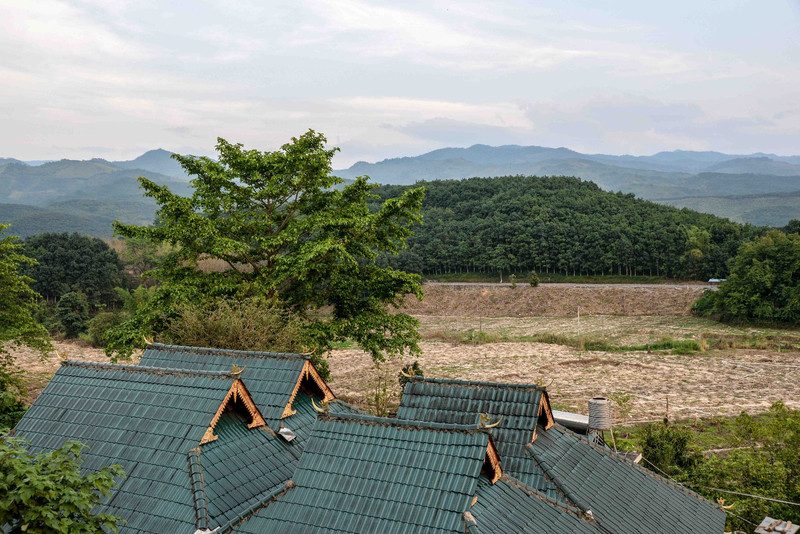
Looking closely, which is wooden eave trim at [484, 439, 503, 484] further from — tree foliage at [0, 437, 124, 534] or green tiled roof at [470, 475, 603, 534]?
tree foliage at [0, 437, 124, 534]

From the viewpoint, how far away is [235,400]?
10.4 meters

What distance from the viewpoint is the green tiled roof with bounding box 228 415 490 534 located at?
25.6ft

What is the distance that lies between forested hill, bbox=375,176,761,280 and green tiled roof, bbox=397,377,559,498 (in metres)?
65.6

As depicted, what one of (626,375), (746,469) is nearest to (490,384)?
(746,469)

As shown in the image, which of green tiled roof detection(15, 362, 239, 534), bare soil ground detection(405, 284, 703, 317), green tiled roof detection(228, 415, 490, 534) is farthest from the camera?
bare soil ground detection(405, 284, 703, 317)

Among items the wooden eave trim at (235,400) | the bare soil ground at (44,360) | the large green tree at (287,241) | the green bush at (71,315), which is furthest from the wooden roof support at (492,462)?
the green bush at (71,315)

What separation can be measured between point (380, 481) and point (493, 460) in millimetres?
1710

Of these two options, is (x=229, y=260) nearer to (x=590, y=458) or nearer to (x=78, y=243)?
(x=590, y=458)

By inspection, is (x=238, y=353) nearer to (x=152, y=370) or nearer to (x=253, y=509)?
(x=152, y=370)

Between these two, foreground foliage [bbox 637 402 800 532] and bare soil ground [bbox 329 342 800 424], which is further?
bare soil ground [bbox 329 342 800 424]

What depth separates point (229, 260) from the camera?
22203 millimetres

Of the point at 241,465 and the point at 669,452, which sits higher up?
the point at 241,465

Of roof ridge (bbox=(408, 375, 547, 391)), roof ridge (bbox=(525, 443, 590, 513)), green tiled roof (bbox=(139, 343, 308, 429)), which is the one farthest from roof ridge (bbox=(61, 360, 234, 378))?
roof ridge (bbox=(525, 443, 590, 513))

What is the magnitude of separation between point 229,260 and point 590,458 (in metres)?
15.5
